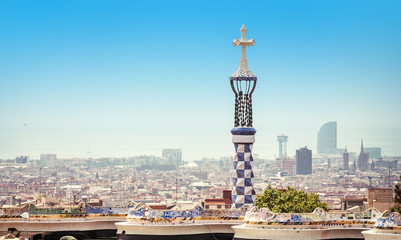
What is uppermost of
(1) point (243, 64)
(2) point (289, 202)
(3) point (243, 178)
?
(1) point (243, 64)

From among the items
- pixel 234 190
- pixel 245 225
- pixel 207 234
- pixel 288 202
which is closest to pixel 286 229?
pixel 245 225

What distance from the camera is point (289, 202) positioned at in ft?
138

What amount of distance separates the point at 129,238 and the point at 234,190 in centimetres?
622

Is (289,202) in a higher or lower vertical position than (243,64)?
lower

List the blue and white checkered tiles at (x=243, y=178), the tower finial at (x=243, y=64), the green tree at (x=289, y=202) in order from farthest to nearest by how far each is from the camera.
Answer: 1. the green tree at (x=289, y=202)
2. the tower finial at (x=243, y=64)
3. the blue and white checkered tiles at (x=243, y=178)

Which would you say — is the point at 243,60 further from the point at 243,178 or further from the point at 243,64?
the point at 243,178

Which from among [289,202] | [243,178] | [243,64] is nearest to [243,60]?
[243,64]

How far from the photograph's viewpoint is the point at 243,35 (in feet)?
121

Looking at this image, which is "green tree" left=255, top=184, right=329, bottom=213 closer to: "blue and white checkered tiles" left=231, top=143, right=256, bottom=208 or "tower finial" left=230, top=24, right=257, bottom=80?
"blue and white checkered tiles" left=231, top=143, right=256, bottom=208

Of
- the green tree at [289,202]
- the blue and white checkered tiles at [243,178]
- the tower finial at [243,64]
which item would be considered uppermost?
the tower finial at [243,64]

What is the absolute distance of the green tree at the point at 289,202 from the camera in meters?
41.3

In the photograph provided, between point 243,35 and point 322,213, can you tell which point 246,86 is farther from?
point 322,213

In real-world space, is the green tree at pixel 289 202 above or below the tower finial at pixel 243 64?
below

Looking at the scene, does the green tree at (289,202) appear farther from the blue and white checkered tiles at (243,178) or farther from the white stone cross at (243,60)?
the white stone cross at (243,60)
